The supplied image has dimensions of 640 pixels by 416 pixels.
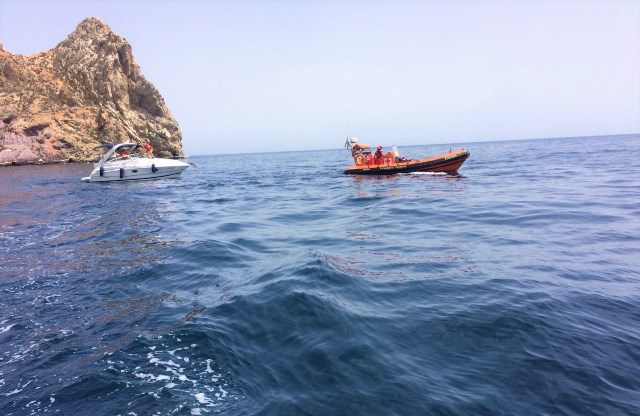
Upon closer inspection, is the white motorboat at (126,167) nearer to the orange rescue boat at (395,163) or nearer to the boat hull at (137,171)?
the boat hull at (137,171)

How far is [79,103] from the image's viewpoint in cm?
5553

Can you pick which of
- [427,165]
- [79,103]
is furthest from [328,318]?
[79,103]

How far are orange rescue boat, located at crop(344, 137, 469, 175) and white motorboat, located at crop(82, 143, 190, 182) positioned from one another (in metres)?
12.8

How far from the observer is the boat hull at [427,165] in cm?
2306

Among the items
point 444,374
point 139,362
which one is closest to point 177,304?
point 139,362

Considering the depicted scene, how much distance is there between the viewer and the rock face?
48.6 meters

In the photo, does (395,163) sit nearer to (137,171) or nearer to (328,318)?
(137,171)

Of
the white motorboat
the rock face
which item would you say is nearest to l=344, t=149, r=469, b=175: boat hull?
the white motorboat

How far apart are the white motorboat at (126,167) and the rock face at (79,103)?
30692 millimetres

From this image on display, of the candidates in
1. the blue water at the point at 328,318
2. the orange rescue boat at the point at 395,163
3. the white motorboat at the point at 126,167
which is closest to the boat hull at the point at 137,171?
the white motorboat at the point at 126,167

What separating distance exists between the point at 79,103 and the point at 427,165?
55.0 meters

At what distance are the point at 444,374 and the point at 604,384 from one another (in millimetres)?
1466

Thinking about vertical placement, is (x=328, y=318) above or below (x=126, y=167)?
below

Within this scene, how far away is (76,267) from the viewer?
7.21 meters
